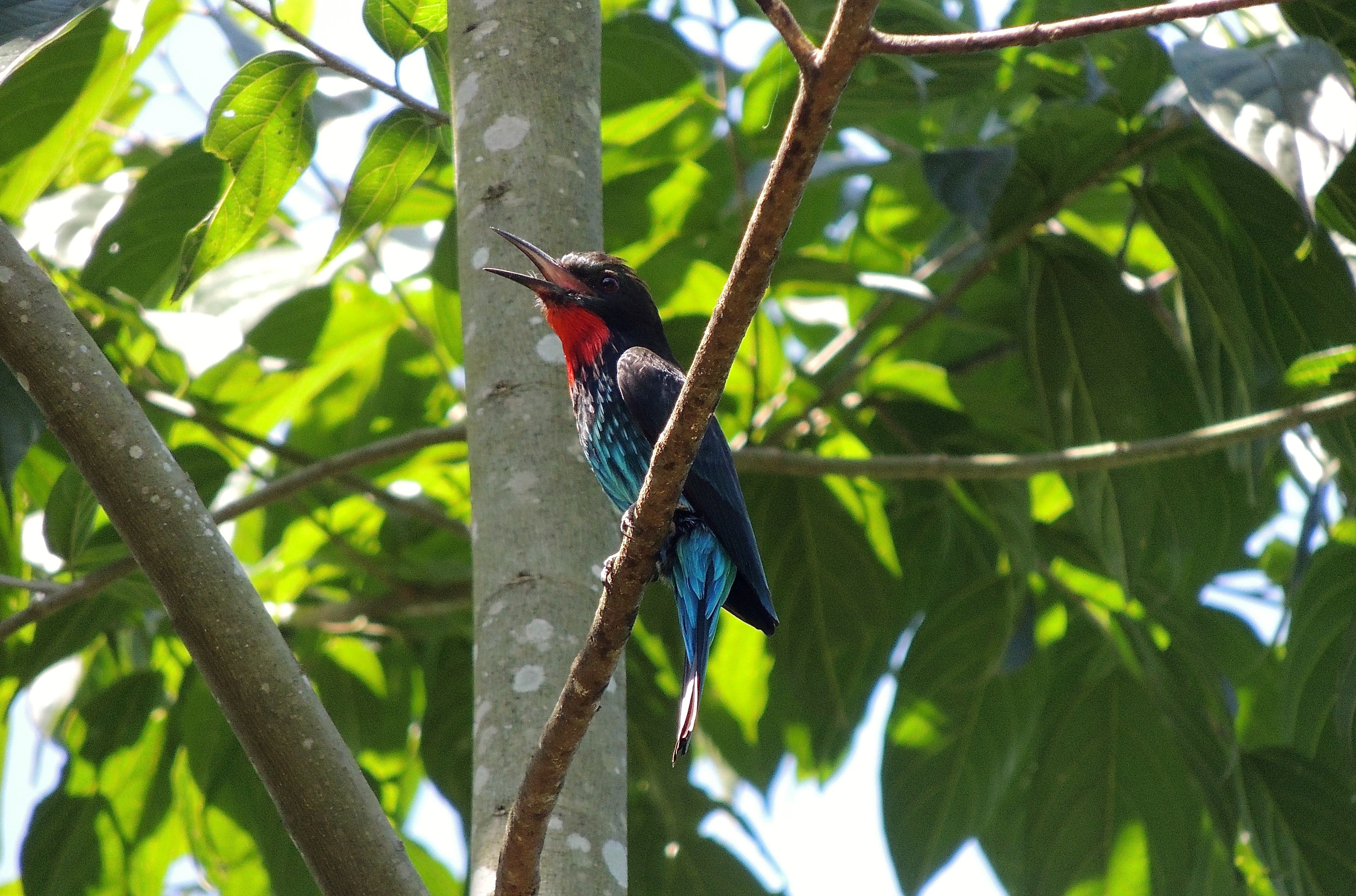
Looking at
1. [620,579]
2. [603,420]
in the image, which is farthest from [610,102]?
[620,579]

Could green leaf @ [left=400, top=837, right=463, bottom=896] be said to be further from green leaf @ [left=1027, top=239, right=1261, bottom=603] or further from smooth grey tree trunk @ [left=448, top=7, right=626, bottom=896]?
green leaf @ [left=1027, top=239, right=1261, bottom=603]

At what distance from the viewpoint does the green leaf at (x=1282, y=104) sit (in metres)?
2.19

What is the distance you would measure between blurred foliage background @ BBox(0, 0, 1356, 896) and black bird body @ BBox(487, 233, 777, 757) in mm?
355

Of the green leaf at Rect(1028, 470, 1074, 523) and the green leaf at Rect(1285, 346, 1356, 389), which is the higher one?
the green leaf at Rect(1028, 470, 1074, 523)

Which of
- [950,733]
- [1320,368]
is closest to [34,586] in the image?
[950,733]

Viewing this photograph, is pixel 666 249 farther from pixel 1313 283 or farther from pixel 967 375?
pixel 1313 283

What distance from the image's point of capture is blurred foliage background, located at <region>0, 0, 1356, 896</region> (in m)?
2.96

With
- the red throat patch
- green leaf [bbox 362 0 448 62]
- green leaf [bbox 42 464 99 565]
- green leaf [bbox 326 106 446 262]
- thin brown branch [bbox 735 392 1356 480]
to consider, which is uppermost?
green leaf [bbox 362 0 448 62]

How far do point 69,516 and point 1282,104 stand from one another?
246 cm

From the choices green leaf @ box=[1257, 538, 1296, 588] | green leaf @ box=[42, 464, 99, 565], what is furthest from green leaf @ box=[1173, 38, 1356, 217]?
green leaf @ box=[1257, 538, 1296, 588]

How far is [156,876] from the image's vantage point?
3.82 m

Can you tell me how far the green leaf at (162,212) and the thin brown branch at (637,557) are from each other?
1.91 meters

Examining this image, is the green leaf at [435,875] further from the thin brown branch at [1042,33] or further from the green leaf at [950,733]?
the thin brown branch at [1042,33]

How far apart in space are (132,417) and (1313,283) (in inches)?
95.6
